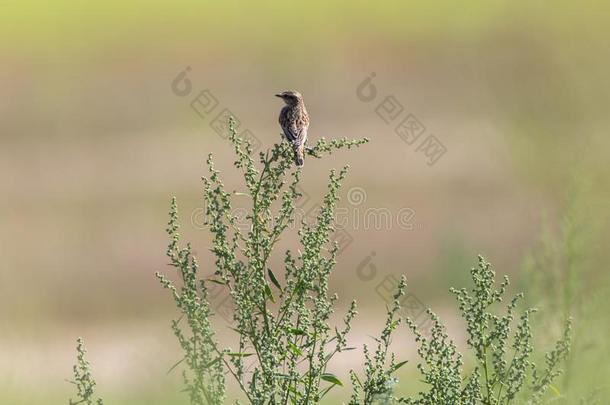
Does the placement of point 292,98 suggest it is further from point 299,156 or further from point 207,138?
point 207,138

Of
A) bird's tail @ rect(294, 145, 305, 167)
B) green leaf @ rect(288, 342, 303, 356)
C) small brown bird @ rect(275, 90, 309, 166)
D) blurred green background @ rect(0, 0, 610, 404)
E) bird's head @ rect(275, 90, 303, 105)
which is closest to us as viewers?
green leaf @ rect(288, 342, 303, 356)

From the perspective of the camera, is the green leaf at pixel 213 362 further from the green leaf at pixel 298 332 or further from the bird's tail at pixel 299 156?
the bird's tail at pixel 299 156

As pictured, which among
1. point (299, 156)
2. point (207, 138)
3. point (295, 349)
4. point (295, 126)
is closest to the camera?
point (295, 349)

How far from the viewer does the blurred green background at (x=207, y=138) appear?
15.9 metres

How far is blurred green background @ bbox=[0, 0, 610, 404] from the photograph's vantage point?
1591 centimetres

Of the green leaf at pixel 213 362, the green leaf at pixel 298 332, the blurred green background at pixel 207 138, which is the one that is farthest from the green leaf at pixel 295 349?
the blurred green background at pixel 207 138

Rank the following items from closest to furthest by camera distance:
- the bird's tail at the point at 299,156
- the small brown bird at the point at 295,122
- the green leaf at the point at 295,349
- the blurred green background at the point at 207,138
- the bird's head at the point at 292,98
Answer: the green leaf at the point at 295,349 → the bird's tail at the point at 299,156 → the small brown bird at the point at 295,122 → the bird's head at the point at 292,98 → the blurred green background at the point at 207,138

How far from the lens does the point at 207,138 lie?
21.8m

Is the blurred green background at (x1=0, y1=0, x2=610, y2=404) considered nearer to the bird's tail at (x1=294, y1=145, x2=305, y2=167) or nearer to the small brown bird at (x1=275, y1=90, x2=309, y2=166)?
the small brown bird at (x1=275, y1=90, x2=309, y2=166)

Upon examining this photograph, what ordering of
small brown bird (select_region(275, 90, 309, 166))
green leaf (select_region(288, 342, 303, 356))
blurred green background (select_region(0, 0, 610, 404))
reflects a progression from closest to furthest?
green leaf (select_region(288, 342, 303, 356))
small brown bird (select_region(275, 90, 309, 166))
blurred green background (select_region(0, 0, 610, 404))

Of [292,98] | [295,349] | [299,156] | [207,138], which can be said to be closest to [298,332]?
[295,349]

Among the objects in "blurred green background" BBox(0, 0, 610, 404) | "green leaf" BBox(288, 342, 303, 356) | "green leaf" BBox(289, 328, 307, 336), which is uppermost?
"blurred green background" BBox(0, 0, 610, 404)

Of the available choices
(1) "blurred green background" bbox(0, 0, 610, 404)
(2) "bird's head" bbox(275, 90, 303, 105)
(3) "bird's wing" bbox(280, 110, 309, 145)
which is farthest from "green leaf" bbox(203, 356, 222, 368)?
(1) "blurred green background" bbox(0, 0, 610, 404)

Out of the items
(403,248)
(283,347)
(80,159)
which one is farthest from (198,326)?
(80,159)
